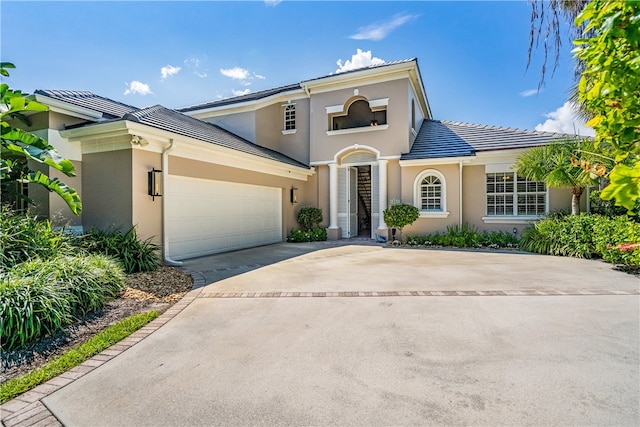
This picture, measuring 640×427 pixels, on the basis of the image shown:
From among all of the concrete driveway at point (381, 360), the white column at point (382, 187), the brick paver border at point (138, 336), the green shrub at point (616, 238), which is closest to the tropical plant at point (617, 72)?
the concrete driveway at point (381, 360)

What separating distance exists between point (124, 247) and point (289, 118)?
38.6ft

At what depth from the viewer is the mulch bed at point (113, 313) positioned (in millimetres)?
3750

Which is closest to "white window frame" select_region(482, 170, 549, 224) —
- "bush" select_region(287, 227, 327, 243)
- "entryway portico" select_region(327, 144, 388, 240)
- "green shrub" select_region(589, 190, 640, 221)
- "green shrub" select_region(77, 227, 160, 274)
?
"green shrub" select_region(589, 190, 640, 221)

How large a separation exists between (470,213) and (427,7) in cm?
806

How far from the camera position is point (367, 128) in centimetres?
1533

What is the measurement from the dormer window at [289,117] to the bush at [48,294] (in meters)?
12.7

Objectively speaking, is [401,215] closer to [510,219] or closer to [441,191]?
[441,191]

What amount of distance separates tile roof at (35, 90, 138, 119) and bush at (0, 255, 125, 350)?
616 cm

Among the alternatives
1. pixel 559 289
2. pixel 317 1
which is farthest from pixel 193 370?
pixel 317 1

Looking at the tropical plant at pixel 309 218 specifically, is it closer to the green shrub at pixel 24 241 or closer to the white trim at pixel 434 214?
the white trim at pixel 434 214

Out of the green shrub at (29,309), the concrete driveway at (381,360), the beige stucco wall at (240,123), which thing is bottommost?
the concrete driveway at (381,360)

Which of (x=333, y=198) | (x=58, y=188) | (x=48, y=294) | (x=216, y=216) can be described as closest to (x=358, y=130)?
(x=333, y=198)

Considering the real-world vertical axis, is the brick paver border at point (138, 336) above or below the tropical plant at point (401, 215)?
below

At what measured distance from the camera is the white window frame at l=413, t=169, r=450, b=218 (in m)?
13.8
